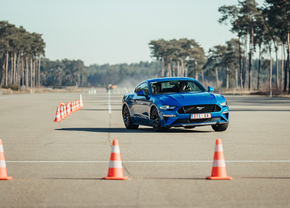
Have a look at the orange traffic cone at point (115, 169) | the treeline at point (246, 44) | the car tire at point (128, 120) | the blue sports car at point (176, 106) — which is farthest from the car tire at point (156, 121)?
the treeline at point (246, 44)

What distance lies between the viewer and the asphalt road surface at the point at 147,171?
6180mm

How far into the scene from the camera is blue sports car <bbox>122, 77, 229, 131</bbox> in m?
13.9

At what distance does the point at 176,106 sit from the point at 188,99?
43cm

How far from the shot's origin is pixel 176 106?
13914 mm

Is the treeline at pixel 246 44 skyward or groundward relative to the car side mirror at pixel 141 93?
skyward

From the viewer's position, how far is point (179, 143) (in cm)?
1220

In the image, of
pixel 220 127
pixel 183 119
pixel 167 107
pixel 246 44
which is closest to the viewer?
pixel 183 119

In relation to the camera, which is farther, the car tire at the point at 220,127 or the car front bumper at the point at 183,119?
the car tire at the point at 220,127

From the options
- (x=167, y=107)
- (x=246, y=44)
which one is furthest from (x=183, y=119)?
(x=246, y=44)

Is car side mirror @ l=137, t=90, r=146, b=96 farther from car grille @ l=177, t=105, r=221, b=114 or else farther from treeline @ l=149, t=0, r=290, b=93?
treeline @ l=149, t=0, r=290, b=93

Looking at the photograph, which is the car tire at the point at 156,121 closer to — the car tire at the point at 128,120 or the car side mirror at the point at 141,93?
the car side mirror at the point at 141,93

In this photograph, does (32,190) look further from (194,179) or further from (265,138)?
(265,138)

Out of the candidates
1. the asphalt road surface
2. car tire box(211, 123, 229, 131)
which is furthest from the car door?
car tire box(211, 123, 229, 131)

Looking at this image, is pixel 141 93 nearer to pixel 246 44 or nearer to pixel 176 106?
pixel 176 106
